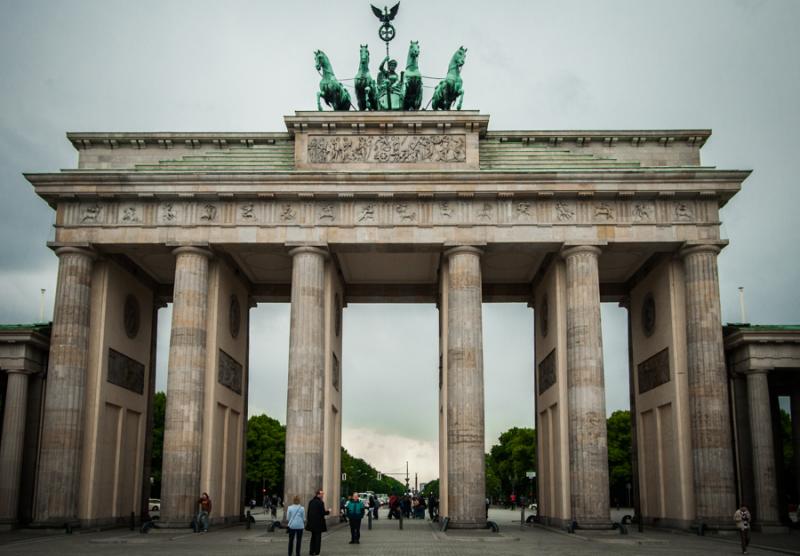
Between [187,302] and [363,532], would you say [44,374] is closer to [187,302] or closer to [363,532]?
[187,302]

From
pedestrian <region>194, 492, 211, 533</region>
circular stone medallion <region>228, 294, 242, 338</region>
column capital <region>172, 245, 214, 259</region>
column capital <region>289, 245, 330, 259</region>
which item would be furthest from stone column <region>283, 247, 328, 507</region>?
circular stone medallion <region>228, 294, 242, 338</region>

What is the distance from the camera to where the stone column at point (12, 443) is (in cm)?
3494

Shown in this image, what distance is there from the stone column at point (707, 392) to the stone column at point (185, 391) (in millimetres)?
20634

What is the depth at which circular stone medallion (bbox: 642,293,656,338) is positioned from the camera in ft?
131

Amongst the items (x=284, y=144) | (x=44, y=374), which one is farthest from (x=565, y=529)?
(x=44, y=374)

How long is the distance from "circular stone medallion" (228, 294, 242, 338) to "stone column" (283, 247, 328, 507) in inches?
253

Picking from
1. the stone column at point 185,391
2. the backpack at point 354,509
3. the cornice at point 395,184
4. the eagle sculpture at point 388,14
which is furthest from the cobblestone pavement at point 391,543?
the eagle sculpture at point 388,14

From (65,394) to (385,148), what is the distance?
678 inches

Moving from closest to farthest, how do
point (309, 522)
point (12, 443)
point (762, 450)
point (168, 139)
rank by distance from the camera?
1. point (309, 522)
2. point (762, 450)
3. point (12, 443)
4. point (168, 139)

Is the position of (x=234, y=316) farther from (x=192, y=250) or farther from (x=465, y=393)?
(x=465, y=393)

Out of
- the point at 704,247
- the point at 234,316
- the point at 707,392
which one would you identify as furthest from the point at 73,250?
the point at 707,392

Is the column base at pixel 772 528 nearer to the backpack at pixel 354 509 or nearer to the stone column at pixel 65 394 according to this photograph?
the backpack at pixel 354 509

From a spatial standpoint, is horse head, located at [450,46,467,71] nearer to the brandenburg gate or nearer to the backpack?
the brandenburg gate

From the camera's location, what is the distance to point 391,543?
2845 centimetres
